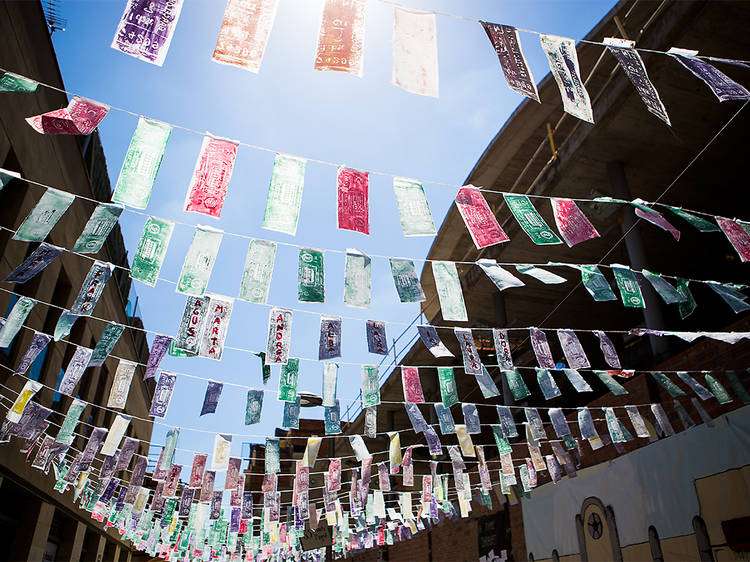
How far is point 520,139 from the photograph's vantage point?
15.2 metres

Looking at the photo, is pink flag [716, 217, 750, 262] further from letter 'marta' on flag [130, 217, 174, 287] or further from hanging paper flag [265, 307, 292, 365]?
letter 'marta' on flag [130, 217, 174, 287]

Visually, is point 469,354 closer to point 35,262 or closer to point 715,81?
point 715,81

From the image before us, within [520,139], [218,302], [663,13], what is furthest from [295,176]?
[520,139]

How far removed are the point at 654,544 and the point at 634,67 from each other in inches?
263

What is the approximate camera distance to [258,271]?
5.82 m

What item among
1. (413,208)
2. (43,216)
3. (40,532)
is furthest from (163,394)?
(40,532)

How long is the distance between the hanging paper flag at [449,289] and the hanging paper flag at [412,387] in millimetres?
2239

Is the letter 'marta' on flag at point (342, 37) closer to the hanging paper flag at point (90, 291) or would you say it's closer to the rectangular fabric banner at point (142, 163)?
the rectangular fabric banner at point (142, 163)

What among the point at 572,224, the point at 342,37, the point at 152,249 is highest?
the point at 342,37

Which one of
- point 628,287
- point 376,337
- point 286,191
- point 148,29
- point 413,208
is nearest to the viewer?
point 148,29

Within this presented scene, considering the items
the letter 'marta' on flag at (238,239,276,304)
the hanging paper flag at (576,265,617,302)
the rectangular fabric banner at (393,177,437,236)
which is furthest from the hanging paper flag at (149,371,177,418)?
the hanging paper flag at (576,265,617,302)

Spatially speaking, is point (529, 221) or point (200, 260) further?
point (529, 221)

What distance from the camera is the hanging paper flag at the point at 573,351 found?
7734 mm

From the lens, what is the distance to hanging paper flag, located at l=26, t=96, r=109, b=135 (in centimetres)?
450
